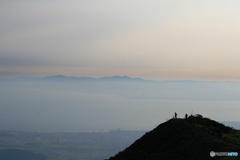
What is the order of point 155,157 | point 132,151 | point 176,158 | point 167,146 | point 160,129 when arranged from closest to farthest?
point 176,158
point 155,157
point 167,146
point 132,151
point 160,129

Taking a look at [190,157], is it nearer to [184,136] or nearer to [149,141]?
[184,136]

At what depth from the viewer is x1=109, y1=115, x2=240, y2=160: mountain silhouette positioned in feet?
117

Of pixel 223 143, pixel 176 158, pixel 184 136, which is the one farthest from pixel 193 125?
pixel 176 158

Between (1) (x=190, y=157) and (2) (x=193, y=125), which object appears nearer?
(1) (x=190, y=157)

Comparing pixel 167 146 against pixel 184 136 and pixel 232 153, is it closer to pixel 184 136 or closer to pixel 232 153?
pixel 184 136

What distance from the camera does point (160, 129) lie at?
159ft

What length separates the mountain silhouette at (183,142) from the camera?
35.6 metres

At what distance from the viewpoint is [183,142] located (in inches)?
1571

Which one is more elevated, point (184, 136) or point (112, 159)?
point (184, 136)

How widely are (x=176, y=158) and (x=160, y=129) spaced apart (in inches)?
525

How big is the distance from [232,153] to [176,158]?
656 centimetres

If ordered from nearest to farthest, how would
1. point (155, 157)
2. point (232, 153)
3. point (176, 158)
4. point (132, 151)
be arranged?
point (232, 153) → point (176, 158) → point (155, 157) → point (132, 151)

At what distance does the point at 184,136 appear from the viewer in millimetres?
41812

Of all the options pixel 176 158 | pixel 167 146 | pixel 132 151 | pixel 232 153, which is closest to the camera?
pixel 232 153
